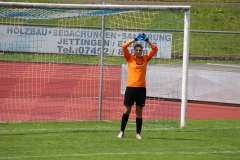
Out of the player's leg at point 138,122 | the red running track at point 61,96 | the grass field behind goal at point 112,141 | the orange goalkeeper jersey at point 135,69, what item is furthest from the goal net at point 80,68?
the player's leg at point 138,122

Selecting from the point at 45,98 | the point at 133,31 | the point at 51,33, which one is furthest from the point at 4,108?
the point at 133,31

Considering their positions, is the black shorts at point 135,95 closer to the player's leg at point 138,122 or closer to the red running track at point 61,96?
the player's leg at point 138,122

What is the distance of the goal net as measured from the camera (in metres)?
16.9

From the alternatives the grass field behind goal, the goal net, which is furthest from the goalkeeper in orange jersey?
the goal net

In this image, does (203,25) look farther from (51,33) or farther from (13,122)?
(13,122)

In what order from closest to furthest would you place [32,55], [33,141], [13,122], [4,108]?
1. [33,141]
2. [13,122]
3. [4,108]
4. [32,55]

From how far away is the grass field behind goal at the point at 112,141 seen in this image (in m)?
11.2

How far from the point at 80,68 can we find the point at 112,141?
9820mm

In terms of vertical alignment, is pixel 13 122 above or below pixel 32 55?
below

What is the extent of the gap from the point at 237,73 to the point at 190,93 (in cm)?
163

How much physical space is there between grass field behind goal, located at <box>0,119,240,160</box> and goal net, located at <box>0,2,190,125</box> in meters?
1.40

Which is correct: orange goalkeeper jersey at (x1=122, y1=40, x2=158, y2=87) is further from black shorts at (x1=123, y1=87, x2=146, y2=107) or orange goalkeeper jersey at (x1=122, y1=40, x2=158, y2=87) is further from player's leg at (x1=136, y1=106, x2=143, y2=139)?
player's leg at (x1=136, y1=106, x2=143, y2=139)

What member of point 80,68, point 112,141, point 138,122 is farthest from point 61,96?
point 112,141

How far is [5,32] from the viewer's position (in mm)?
19594
